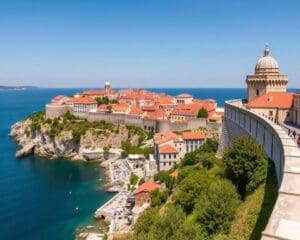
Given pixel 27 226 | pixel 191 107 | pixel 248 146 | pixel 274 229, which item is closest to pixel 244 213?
pixel 248 146

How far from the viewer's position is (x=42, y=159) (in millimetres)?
62344

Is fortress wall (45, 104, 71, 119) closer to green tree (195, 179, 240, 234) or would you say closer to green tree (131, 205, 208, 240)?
green tree (131, 205, 208, 240)

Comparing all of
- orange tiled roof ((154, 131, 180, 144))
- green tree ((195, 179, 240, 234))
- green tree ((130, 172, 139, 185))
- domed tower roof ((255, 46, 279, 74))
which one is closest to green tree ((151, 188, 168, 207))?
green tree ((130, 172, 139, 185))

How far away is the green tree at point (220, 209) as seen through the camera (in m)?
17.6

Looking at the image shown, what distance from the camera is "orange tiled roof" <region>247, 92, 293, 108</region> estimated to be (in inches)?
1177

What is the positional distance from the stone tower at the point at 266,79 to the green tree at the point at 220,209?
59.2ft

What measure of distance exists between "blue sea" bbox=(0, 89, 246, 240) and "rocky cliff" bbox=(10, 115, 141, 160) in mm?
2705

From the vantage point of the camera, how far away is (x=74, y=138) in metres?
63.2

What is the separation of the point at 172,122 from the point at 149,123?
6.56 m

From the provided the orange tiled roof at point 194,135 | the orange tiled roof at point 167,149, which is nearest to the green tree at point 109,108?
the orange tiled roof at point 194,135

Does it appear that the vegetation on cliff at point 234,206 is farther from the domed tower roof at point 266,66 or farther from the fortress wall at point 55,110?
the fortress wall at point 55,110

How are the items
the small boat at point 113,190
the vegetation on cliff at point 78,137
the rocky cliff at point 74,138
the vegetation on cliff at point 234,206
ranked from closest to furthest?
the vegetation on cliff at point 234,206 → the small boat at point 113,190 → the vegetation on cliff at point 78,137 → the rocky cliff at point 74,138

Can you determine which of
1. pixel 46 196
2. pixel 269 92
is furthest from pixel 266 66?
pixel 46 196

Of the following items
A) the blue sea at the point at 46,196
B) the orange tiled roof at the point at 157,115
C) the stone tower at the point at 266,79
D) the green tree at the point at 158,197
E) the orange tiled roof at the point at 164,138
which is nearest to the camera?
the green tree at the point at 158,197
